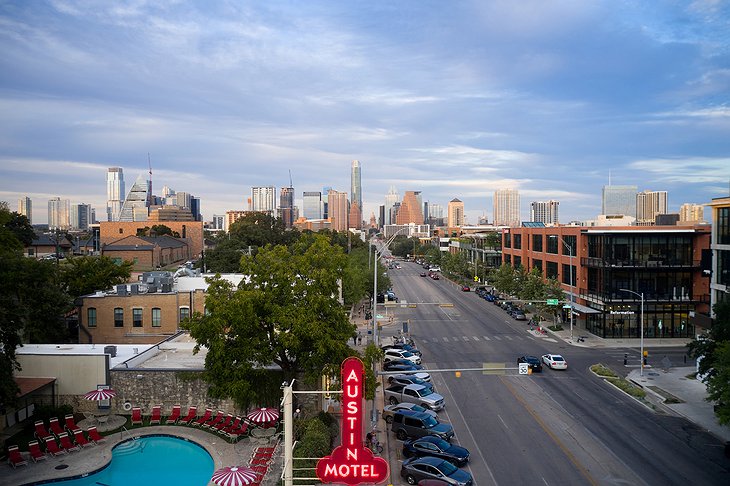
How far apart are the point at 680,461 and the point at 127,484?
1012 inches

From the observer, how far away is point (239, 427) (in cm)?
2912

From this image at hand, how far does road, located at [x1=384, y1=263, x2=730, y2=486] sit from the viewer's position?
78.7ft

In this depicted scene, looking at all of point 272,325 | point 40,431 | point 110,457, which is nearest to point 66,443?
point 40,431

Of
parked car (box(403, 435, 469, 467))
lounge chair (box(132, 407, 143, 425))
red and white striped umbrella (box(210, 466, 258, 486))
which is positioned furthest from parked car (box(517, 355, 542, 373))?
lounge chair (box(132, 407, 143, 425))

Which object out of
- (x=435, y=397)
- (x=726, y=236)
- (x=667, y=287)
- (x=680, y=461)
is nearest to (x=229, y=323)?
(x=435, y=397)

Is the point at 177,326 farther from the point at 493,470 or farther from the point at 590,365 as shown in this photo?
the point at 590,365

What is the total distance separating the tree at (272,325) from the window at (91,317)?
64.1 ft

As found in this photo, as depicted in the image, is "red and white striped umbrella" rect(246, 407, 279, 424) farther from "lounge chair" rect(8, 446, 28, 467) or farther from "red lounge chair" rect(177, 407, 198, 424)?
"lounge chair" rect(8, 446, 28, 467)

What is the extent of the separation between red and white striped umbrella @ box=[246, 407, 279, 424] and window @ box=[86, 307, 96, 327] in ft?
76.3

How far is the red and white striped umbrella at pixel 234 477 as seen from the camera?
21000 millimetres

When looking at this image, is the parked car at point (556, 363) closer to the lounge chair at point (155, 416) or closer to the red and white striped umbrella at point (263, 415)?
the red and white striped umbrella at point (263, 415)

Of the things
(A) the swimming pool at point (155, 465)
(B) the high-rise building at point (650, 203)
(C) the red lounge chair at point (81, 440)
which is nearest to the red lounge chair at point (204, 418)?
(A) the swimming pool at point (155, 465)

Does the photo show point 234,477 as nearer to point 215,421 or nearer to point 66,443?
point 215,421

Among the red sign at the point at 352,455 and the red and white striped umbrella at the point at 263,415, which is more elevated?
the red sign at the point at 352,455
